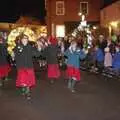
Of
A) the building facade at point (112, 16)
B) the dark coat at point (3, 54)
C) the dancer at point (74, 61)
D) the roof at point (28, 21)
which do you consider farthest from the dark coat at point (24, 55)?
the roof at point (28, 21)

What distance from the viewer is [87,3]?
193ft

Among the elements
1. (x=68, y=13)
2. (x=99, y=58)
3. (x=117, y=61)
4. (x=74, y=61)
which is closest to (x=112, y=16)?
(x=68, y=13)

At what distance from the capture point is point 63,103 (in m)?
13.6

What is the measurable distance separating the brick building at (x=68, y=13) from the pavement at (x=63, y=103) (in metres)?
38.2

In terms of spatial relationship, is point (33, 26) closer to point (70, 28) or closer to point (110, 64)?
point (70, 28)

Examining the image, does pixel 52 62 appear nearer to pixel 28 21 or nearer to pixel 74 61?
pixel 74 61

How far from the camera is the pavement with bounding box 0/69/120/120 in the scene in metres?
11.6

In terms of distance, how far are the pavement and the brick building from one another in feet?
125

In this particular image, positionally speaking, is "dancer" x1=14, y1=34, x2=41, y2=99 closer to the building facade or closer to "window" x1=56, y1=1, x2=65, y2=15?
the building facade

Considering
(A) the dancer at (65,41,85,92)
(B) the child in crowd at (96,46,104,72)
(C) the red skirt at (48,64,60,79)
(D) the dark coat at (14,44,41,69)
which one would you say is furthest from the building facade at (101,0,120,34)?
(D) the dark coat at (14,44,41,69)

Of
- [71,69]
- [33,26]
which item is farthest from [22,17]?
[71,69]

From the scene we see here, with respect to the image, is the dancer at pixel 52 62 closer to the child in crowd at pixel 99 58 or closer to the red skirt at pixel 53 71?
the red skirt at pixel 53 71

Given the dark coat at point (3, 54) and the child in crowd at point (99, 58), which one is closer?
A: the dark coat at point (3, 54)

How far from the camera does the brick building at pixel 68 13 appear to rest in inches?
2253
